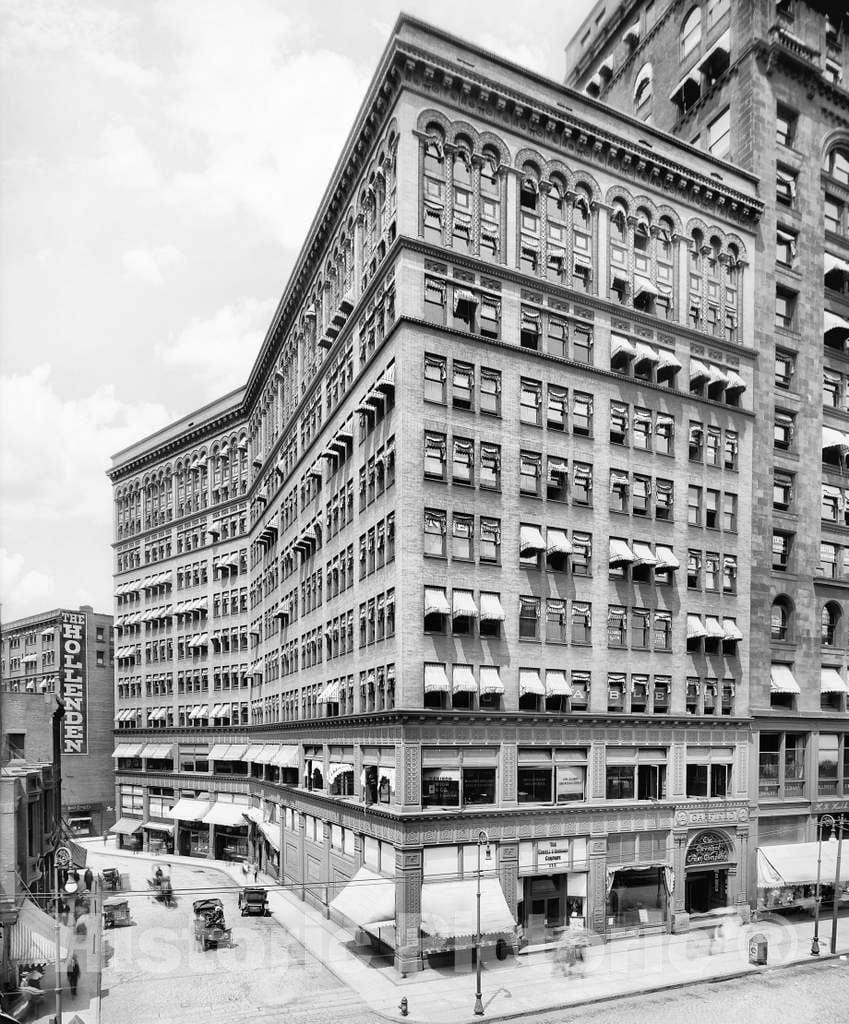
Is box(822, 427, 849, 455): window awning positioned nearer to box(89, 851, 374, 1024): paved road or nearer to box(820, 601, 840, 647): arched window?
box(820, 601, 840, 647): arched window

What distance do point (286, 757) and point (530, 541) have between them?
27.6 meters

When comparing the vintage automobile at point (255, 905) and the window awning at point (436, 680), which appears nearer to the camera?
the window awning at point (436, 680)

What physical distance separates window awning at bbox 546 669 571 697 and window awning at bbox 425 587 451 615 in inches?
264

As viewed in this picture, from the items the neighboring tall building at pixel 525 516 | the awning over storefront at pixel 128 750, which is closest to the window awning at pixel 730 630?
the neighboring tall building at pixel 525 516

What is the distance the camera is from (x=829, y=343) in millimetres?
56719

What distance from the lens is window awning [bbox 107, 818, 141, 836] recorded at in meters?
84.2

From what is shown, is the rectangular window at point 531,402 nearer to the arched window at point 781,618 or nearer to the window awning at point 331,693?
the window awning at point 331,693

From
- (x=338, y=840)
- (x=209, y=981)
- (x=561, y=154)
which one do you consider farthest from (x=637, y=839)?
(x=561, y=154)

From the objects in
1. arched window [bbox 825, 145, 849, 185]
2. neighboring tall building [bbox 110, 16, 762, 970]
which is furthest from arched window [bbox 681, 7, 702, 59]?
neighboring tall building [bbox 110, 16, 762, 970]

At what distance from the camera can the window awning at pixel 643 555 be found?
45.9m

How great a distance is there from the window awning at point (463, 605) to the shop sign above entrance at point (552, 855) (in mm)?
11295

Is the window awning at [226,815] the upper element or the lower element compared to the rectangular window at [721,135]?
lower

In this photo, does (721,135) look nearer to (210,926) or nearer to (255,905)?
(255,905)

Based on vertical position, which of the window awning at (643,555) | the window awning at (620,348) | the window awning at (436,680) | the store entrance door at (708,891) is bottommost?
the store entrance door at (708,891)
